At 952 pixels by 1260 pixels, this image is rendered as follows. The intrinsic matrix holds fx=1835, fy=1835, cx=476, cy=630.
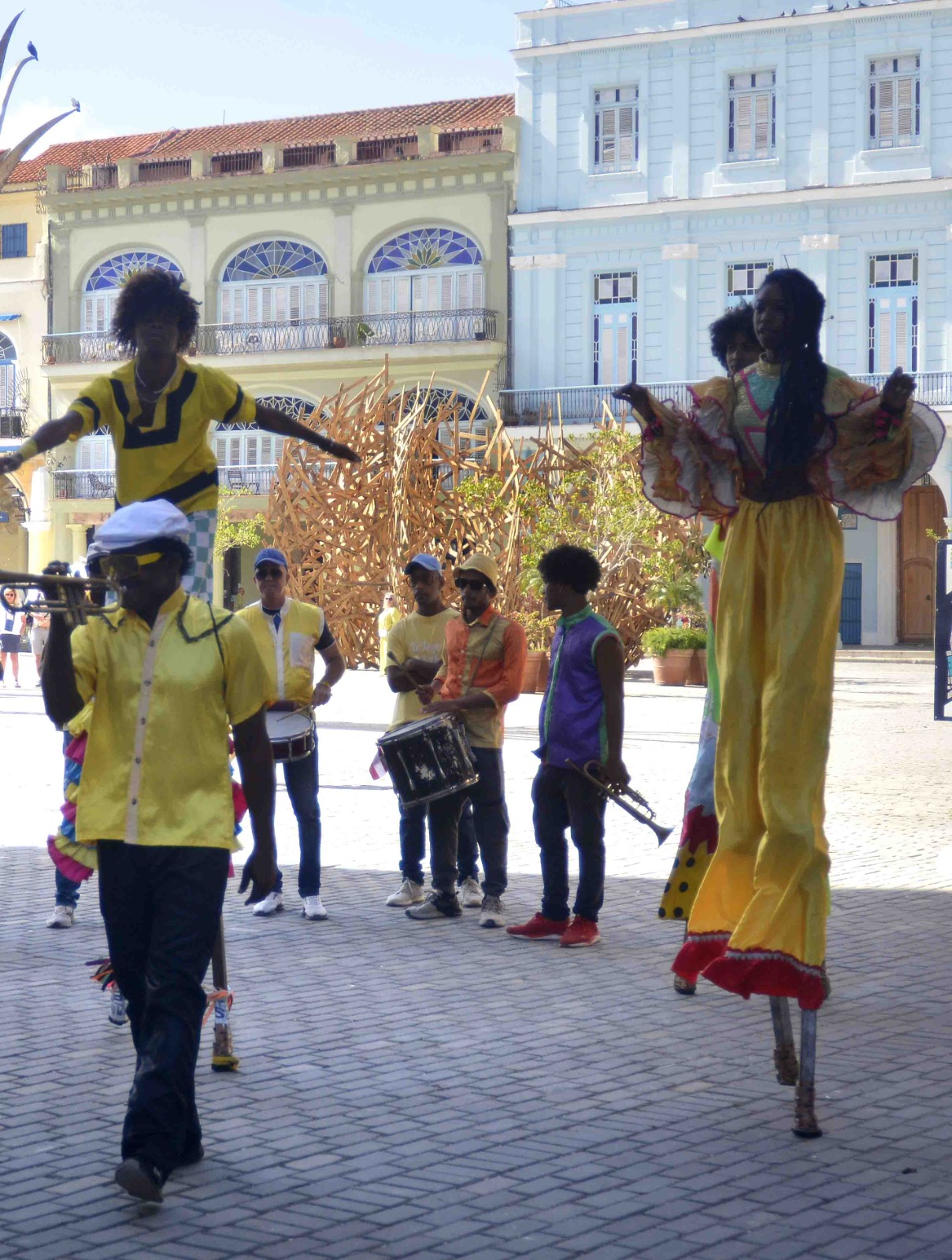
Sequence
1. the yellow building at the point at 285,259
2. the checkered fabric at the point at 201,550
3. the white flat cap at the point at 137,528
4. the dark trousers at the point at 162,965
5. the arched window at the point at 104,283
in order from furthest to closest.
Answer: the arched window at the point at 104,283
the yellow building at the point at 285,259
the checkered fabric at the point at 201,550
the white flat cap at the point at 137,528
the dark trousers at the point at 162,965

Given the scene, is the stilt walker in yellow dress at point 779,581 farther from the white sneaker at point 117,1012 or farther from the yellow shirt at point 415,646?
the yellow shirt at point 415,646

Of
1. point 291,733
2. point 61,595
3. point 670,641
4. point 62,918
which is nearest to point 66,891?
point 62,918

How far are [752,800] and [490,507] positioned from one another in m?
22.3

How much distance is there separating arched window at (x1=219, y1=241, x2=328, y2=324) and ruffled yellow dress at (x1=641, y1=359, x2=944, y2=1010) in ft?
129

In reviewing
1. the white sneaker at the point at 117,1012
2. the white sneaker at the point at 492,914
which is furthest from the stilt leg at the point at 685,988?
the white sneaker at the point at 117,1012

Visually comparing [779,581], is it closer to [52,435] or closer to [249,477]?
[52,435]

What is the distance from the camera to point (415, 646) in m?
9.07

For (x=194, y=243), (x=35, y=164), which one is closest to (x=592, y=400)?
(x=194, y=243)

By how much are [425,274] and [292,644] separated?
35.6 meters

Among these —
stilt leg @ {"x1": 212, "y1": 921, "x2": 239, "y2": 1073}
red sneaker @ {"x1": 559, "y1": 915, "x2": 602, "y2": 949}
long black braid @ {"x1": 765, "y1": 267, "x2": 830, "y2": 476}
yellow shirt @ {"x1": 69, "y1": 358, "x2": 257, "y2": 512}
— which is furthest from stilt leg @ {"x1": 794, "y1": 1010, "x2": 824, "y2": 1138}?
red sneaker @ {"x1": 559, "y1": 915, "x2": 602, "y2": 949}

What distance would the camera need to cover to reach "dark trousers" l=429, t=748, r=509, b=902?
27.8ft

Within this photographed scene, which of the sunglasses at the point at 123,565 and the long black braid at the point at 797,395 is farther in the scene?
the long black braid at the point at 797,395

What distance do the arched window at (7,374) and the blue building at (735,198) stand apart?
45.7 feet

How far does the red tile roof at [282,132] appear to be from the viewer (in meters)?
45.2
